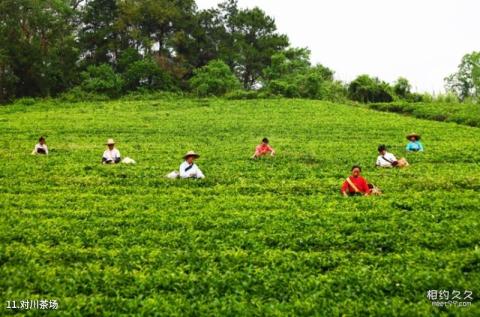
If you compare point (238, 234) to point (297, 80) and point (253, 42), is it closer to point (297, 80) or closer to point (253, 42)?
point (297, 80)

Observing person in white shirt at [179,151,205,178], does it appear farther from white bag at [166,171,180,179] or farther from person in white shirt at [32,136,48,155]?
person in white shirt at [32,136,48,155]

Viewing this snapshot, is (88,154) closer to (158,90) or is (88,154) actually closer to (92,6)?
(158,90)

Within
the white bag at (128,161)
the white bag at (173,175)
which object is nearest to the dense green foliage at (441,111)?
the white bag at (128,161)

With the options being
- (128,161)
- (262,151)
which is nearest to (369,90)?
(262,151)

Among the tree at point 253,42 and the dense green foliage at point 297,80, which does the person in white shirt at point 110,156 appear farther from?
the tree at point 253,42

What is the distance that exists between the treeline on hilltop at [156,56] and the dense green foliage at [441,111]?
19.9 ft

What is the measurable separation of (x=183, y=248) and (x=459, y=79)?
65790mm

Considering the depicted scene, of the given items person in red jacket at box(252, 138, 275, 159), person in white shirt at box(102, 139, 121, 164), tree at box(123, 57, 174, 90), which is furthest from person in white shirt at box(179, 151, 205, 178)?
tree at box(123, 57, 174, 90)

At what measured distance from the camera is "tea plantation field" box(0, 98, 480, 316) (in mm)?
8352

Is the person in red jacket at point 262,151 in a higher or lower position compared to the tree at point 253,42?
lower

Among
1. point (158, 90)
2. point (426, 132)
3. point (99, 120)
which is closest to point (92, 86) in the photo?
point (158, 90)

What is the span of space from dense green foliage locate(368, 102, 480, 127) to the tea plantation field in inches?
636

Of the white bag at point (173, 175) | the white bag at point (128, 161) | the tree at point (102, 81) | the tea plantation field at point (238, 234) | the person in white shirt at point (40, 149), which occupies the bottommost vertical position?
the tea plantation field at point (238, 234)

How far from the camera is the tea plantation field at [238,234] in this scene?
835 cm
